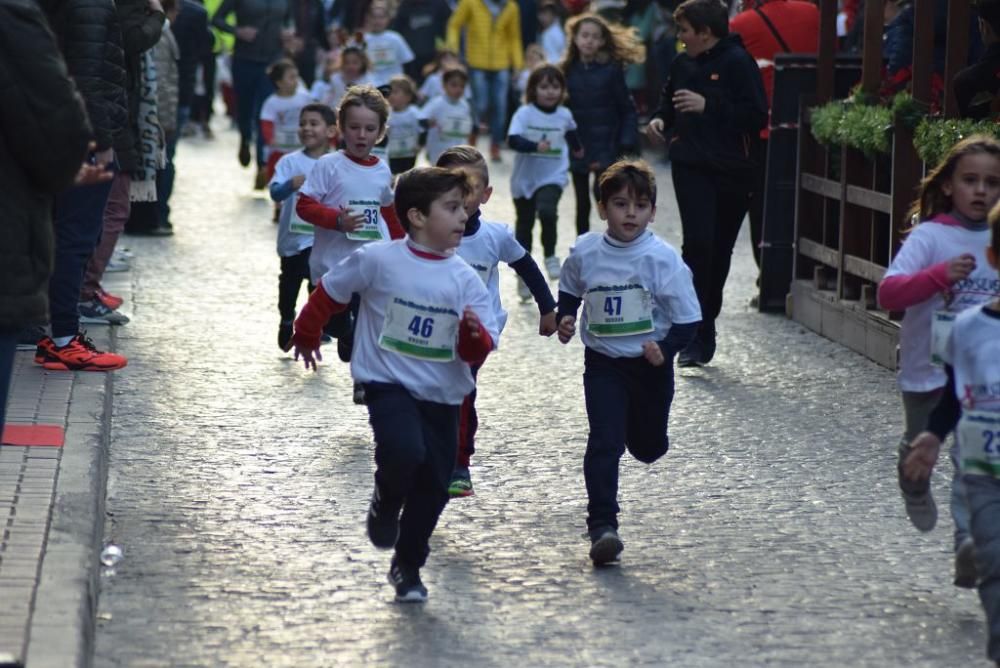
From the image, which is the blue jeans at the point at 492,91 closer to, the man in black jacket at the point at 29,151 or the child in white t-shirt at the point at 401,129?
the child in white t-shirt at the point at 401,129

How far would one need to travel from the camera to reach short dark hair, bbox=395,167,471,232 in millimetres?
5867

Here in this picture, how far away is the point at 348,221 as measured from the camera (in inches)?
351

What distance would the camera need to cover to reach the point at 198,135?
1083 inches

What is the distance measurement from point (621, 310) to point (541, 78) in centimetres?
701

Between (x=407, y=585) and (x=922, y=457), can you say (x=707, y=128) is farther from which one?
(x=922, y=457)

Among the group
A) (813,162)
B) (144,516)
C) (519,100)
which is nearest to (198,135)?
(519,100)

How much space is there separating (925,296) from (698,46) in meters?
4.53

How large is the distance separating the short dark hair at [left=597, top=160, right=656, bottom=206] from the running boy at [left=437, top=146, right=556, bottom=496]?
0.50 meters

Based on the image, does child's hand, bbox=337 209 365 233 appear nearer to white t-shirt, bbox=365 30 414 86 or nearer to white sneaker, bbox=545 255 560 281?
white sneaker, bbox=545 255 560 281

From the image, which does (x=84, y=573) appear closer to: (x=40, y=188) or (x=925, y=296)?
(x=40, y=188)

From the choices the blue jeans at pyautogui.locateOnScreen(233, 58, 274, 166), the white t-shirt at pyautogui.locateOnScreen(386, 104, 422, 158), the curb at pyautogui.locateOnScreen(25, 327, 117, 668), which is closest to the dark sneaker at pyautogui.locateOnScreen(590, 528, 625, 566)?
the curb at pyautogui.locateOnScreen(25, 327, 117, 668)

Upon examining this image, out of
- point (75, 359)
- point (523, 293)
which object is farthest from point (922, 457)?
point (523, 293)

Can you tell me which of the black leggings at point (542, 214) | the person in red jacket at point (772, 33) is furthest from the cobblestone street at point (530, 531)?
the black leggings at point (542, 214)

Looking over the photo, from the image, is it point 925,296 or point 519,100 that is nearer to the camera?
point 925,296
